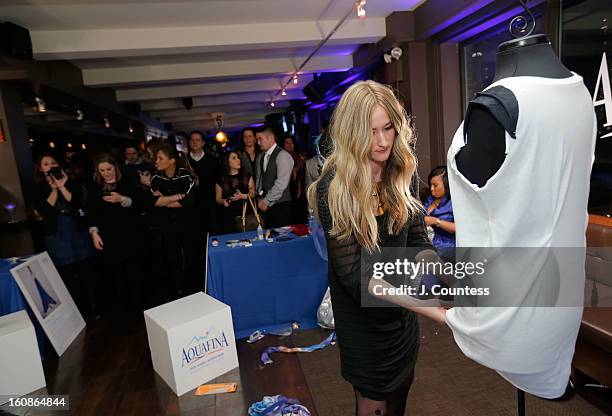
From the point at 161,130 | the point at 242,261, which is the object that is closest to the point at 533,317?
the point at 242,261

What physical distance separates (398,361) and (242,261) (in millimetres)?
1880

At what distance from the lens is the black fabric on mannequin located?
2.47 ft

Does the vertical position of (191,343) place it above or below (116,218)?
below

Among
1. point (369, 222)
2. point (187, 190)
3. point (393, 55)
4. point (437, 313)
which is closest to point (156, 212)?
point (187, 190)

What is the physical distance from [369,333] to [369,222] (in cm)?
33

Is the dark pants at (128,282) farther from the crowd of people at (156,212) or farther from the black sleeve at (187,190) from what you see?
the black sleeve at (187,190)

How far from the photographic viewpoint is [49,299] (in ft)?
10.1

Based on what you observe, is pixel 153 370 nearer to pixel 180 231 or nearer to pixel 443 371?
pixel 180 231

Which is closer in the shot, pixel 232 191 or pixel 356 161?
pixel 356 161

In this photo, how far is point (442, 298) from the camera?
1.01 metres

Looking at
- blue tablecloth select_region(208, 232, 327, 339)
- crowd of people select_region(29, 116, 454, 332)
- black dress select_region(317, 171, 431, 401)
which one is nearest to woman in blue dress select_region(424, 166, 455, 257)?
crowd of people select_region(29, 116, 454, 332)

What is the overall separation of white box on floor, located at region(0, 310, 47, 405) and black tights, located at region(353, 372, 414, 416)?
2197 millimetres

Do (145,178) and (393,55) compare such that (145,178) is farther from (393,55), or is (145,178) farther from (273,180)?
(393,55)

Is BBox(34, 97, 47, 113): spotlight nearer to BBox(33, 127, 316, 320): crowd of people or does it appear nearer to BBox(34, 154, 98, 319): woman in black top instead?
BBox(33, 127, 316, 320): crowd of people
